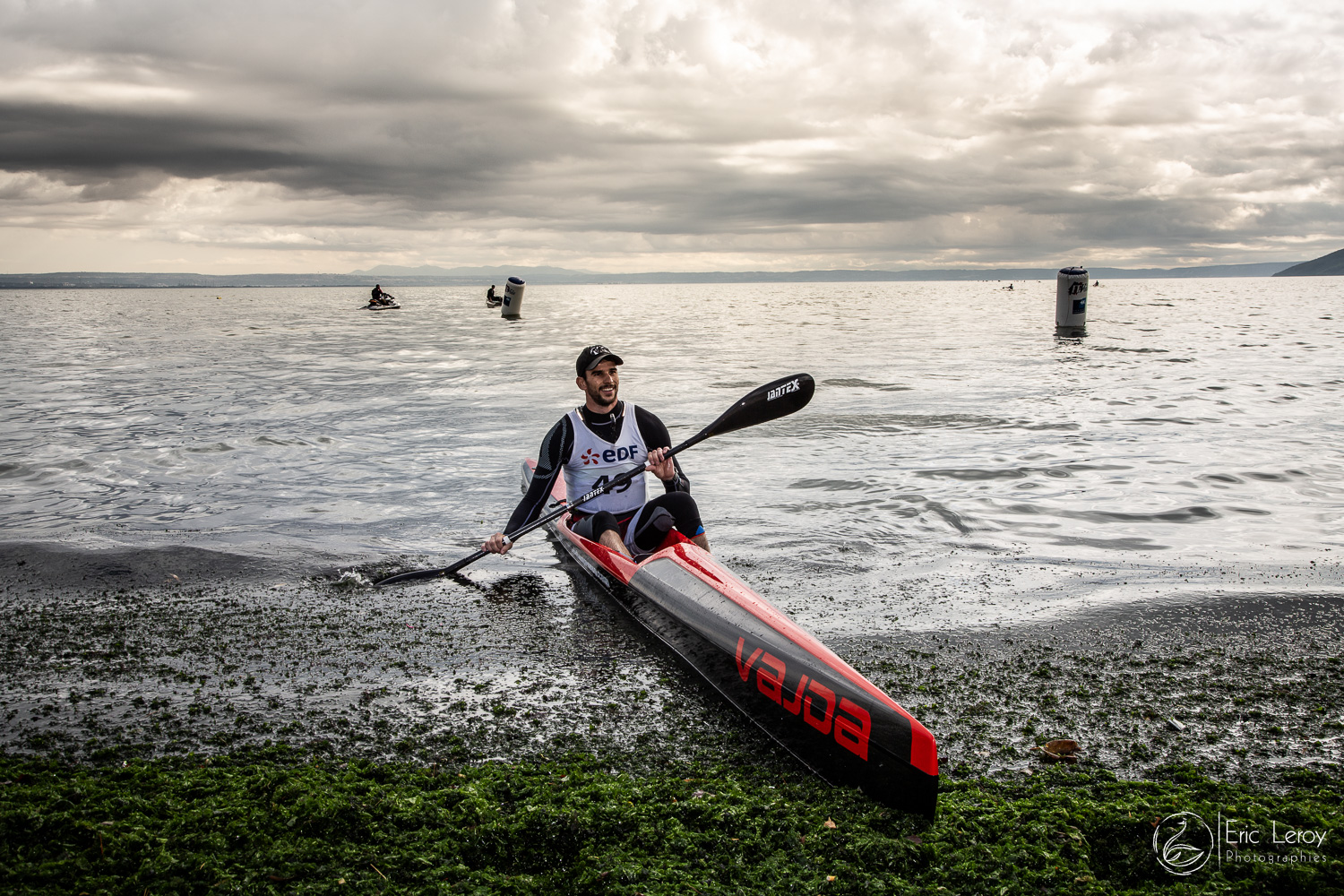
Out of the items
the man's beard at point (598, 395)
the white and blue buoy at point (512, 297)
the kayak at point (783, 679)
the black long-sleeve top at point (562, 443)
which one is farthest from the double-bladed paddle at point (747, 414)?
the white and blue buoy at point (512, 297)

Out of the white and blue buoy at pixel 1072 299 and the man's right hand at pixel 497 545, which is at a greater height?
the white and blue buoy at pixel 1072 299

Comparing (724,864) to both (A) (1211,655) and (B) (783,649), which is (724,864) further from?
(A) (1211,655)

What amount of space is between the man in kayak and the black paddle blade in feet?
1.84

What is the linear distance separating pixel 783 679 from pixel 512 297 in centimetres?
4400

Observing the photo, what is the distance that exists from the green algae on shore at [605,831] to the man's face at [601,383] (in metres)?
3.05

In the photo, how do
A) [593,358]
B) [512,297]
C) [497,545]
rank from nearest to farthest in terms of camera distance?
[593,358]
[497,545]
[512,297]

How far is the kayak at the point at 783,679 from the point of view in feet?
10.3

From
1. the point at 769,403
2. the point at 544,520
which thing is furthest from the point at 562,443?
the point at 769,403

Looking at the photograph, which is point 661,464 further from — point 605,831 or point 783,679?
point 605,831

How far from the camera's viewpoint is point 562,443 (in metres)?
6.22

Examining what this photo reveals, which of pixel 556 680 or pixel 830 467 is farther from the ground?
pixel 830 467

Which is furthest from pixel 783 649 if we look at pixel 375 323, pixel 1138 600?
pixel 375 323

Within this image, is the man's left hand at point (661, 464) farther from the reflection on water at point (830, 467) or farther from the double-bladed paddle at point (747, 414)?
the reflection on water at point (830, 467)

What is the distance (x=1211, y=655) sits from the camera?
455cm
